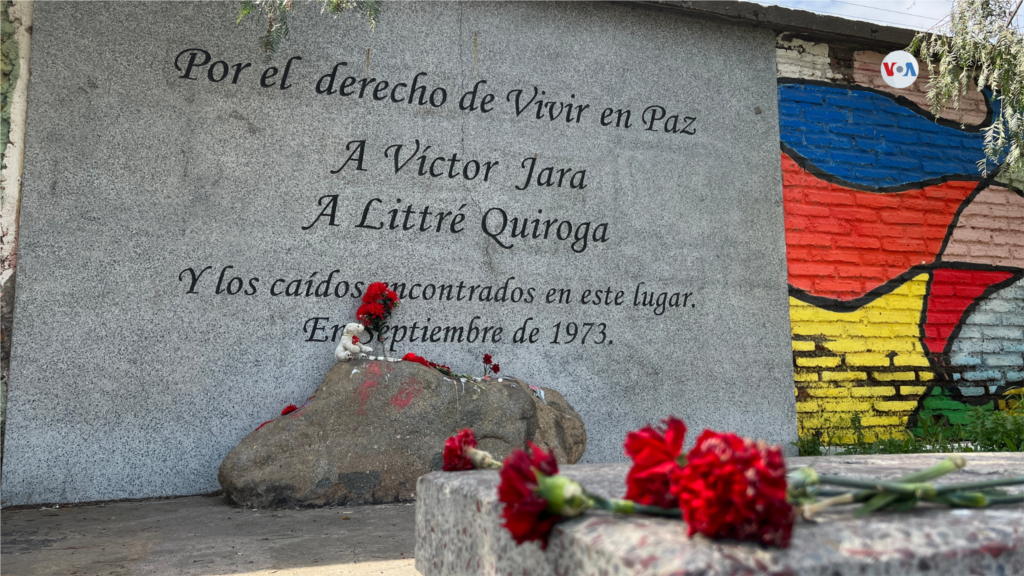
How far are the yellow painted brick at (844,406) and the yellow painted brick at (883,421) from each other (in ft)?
0.27

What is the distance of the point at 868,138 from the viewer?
233 inches

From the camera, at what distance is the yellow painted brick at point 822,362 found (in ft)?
18.0

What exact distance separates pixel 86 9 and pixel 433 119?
88.0 inches

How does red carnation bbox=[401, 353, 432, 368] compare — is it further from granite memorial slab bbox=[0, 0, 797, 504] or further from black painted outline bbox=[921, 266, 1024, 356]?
black painted outline bbox=[921, 266, 1024, 356]

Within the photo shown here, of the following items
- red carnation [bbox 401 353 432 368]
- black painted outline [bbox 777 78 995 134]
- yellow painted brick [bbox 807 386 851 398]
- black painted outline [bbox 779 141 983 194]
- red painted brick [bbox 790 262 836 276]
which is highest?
black painted outline [bbox 777 78 995 134]

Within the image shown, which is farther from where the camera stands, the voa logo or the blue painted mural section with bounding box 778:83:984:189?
the voa logo

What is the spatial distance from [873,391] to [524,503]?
18.9 ft

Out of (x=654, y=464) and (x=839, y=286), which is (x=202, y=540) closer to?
(x=654, y=464)

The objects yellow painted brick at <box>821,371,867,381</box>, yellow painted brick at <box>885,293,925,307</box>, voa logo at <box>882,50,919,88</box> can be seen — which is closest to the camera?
yellow painted brick at <box>821,371,867,381</box>

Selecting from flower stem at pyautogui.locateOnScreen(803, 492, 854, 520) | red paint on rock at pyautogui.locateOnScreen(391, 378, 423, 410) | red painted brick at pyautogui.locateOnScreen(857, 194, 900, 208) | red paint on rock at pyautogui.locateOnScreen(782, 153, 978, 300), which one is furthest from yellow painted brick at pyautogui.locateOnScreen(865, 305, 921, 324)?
flower stem at pyautogui.locateOnScreen(803, 492, 854, 520)

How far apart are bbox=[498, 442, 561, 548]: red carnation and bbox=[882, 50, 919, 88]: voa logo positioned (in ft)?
21.5

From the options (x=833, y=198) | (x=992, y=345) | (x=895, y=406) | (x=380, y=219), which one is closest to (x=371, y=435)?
(x=380, y=219)

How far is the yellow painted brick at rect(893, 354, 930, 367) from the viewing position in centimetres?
574

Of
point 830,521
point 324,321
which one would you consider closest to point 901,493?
point 830,521
